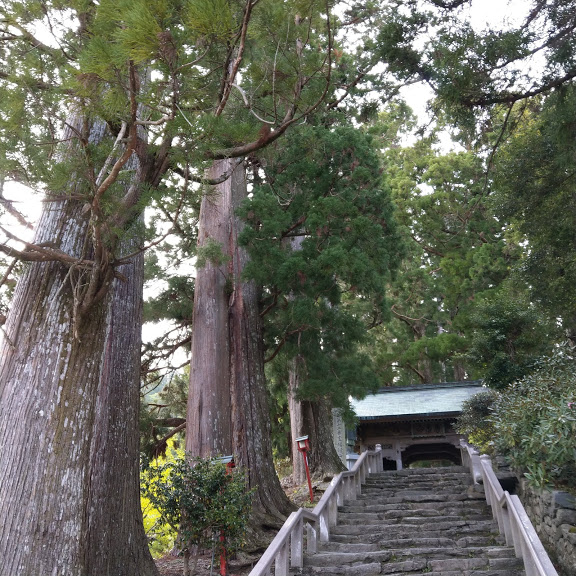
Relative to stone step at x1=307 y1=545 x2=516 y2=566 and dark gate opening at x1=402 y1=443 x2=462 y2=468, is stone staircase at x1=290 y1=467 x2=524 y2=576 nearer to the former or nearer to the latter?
stone step at x1=307 y1=545 x2=516 y2=566

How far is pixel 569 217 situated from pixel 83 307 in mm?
7481

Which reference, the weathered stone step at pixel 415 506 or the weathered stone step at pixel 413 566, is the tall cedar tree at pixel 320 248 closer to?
the weathered stone step at pixel 415 506

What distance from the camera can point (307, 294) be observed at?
26.1 feet

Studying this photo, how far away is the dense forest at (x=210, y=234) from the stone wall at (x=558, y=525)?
988mm

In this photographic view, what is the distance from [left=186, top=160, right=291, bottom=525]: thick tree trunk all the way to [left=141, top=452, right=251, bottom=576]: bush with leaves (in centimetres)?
202

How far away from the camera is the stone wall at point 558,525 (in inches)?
187

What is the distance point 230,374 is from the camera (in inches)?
321

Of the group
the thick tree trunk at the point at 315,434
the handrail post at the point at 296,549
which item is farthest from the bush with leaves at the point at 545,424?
the thick tree trunk at the point at 315,434

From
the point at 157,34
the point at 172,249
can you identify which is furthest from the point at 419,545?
the point at 172,249

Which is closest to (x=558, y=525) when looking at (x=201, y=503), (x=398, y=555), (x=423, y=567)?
(x=423, y=567)

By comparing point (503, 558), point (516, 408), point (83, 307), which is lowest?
point (503, 558)

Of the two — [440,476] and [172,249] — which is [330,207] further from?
[440,476]

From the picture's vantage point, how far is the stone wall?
4.75 meters

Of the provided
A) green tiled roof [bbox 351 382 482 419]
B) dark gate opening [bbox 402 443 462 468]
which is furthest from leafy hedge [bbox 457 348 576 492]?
dark gate opening [bbox 402 443 462 468]
